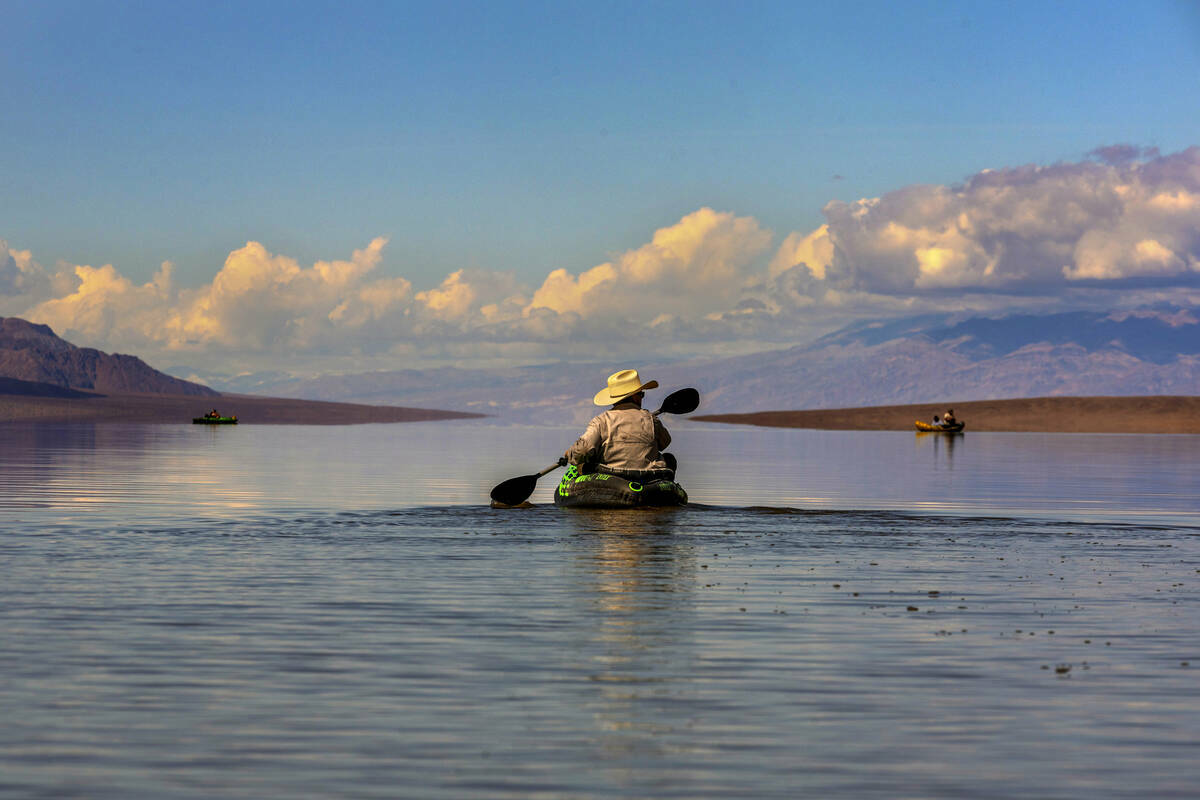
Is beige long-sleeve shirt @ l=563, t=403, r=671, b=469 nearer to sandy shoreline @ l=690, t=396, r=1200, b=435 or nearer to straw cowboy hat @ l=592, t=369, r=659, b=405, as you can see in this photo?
straw cowboy hat @ l=592, t=369, r=659, b=405

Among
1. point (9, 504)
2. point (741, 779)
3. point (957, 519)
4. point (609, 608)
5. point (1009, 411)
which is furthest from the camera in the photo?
point (1009, 411)

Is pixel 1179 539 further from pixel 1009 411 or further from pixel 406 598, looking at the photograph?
pixel 1009 411

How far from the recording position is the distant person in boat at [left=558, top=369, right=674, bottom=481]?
31.4 m

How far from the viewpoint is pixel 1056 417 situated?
16612 centimetres

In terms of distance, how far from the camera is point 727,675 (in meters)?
13.3

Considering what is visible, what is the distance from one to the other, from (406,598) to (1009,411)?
162123 millimetres

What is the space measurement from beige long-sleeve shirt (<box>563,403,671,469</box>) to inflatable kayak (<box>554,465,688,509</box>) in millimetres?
339

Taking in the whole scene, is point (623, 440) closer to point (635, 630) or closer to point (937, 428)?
point (635, 630)

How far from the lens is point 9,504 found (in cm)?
3275

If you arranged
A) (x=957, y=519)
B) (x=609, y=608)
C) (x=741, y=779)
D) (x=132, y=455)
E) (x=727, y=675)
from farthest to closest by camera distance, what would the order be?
(x=132, y=455) < (x=957, y=519) < (x=609, y=608) < (x=727, y=675) < (x=741, y=779)

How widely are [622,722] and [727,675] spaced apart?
6.71 feet

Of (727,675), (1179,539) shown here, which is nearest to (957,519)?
(1179,539)

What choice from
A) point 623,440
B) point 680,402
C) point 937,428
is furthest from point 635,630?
point 937,428

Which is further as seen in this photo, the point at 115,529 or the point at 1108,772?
the point at 115,529
